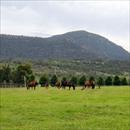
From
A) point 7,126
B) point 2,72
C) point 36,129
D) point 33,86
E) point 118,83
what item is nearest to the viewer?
point 36,129

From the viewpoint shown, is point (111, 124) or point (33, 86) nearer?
point (111, 124)

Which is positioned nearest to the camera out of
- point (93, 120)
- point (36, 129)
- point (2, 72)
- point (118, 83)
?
point (36, 129)

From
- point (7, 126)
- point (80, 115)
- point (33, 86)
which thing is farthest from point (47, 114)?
point (33, 86)

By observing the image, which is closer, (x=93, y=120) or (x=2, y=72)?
(x=93, y=120)

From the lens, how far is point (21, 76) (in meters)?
132

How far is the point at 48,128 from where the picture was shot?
769 inches

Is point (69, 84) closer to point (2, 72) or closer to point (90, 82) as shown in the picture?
point (90, 82)

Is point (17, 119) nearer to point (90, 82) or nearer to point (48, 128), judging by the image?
point (48, 128)

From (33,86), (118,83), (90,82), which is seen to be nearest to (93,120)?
(90,82)

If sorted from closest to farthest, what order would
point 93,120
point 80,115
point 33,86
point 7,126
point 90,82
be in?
point 7,126
point 93,120
point 80,115
point 90,82
point 33,86

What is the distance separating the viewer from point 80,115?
2539 centimetres

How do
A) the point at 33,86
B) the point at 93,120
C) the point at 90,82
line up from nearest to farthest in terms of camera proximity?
1. the point at 93,120
2. the point at 90,82
3. the point at 33,86

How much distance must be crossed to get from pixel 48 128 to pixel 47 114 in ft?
20.2

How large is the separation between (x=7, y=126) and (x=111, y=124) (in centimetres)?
472
